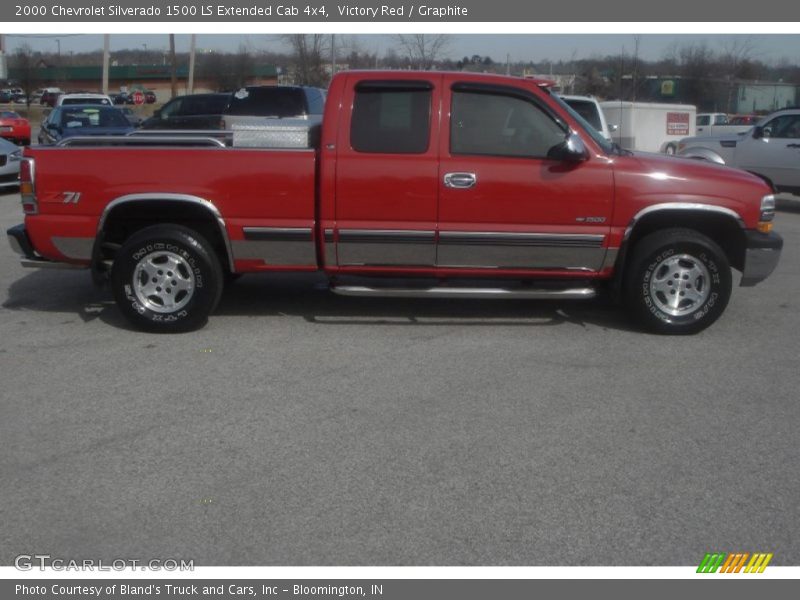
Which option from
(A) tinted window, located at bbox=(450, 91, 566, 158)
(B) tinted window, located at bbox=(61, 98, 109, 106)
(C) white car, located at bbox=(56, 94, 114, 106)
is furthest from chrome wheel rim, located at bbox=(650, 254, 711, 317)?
(B) tinted window, located at bbox=(61, 98, 109, 106)

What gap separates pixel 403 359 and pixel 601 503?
2.50 m

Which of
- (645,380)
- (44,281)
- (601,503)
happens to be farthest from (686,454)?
(44,281)

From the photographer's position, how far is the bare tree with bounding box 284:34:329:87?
30438mm

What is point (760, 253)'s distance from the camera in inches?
283

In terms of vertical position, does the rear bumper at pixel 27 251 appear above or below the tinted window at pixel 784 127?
below

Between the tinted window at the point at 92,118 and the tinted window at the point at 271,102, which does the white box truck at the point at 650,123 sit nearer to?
the tinted window at the point at 271,102

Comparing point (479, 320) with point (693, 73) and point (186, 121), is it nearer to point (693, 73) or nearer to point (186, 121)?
point (186, 121)

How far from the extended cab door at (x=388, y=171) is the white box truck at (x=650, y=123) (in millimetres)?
14049

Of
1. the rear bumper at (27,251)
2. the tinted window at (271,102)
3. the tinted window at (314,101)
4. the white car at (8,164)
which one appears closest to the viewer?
the rear bumper at (27,251)

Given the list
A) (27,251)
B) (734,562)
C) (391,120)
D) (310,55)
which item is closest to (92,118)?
(310,55)

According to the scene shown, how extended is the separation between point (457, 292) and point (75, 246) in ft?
9.75

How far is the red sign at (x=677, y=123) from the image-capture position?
70.8ft

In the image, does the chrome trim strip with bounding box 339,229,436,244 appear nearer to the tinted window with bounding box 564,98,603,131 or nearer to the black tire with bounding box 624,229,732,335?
the black tire with bounding box 624,229,732,335

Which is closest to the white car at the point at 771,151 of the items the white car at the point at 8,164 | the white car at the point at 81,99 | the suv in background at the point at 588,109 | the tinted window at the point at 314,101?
the suv in background at the point at 588,109
